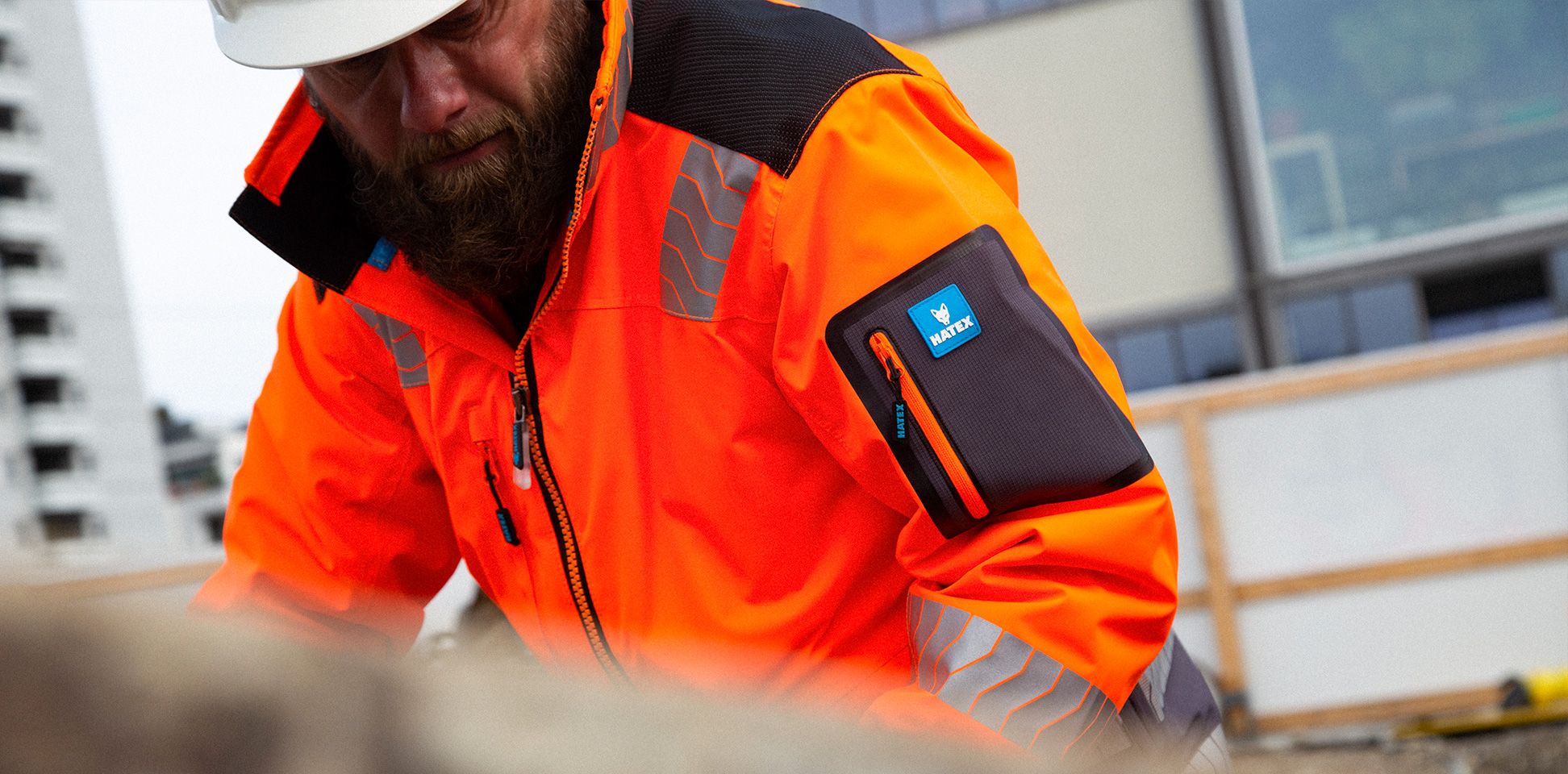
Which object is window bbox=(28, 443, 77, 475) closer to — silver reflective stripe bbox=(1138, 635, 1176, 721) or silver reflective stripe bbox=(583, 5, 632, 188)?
silver reflective stripe bbox=(583, 5, 632, 188)

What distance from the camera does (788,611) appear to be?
1.34 meters

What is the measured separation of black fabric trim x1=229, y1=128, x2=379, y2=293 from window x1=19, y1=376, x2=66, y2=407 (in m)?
57.1

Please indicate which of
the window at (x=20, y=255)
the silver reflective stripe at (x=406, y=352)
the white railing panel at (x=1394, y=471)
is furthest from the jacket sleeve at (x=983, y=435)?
the window at (x=20, y=255)

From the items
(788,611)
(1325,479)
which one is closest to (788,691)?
(788,611)

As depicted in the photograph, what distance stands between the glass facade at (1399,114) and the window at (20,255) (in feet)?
168

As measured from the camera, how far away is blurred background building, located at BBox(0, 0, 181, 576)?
48031 millimetres

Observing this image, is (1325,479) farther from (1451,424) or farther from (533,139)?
(533,139)

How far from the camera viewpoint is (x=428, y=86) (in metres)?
1.28

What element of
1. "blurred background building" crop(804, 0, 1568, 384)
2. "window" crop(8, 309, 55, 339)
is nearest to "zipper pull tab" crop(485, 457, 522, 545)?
"blurred background building" crop(804, 0, 1568, 384)

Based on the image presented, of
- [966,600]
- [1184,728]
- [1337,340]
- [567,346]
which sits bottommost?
[1337,340]

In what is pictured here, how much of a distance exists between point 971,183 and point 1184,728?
27.6 inches

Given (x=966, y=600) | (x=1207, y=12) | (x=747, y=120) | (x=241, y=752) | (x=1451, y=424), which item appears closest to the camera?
(x=241, y=752)

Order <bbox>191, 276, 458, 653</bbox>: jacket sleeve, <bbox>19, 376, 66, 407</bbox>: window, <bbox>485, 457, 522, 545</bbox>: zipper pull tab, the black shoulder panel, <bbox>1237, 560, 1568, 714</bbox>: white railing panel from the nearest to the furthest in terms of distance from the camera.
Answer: the black shoulder panel → <bbox>485, 457, 522, 545</bbox>: zipper pull tab → <bbox>191, 276, 458, 653</bbox>: jacket sleeve → <bbox>1237, 560, 1568, 714</bbox>: white railing panel → <bbox>19, 376, 66, 407</bbox>: window

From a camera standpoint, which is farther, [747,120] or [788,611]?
[788,611]
